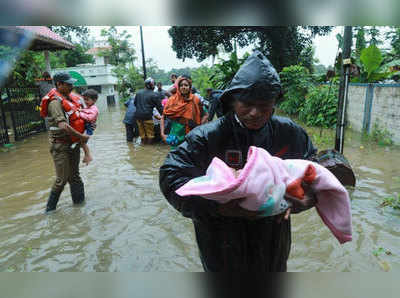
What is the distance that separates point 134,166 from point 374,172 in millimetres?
4545

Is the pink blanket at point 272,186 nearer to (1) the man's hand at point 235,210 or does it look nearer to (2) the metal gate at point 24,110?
(1) the man's hand at point 235,210

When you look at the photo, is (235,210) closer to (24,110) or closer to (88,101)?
(88,101)

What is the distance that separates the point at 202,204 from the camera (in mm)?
1175

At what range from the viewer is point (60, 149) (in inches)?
147

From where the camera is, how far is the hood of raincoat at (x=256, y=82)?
1284mm

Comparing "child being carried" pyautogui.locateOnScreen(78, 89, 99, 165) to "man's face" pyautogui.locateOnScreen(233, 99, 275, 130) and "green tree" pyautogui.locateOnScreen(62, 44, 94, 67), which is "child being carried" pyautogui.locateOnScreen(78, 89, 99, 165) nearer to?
"man's face" pyautogui.locateOnScreen(233, 99, 275, 130)

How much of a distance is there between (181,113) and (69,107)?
155 centimetres

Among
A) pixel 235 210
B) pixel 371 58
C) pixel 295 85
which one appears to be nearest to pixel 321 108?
pixel 371 58

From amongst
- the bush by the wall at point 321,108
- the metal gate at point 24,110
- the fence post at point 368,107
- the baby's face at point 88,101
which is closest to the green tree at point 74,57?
the metal gate at point 24,110

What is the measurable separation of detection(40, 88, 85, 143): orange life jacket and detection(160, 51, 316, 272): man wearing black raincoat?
2.68 m

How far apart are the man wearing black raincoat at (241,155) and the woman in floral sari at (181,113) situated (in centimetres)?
297

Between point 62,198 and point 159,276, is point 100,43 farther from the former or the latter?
point 159,276

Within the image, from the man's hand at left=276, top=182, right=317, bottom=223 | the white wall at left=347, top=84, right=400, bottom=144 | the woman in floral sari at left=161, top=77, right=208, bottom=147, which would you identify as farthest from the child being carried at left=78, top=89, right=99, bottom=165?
the white wall at left=347, top=84, right=400, bottom=144

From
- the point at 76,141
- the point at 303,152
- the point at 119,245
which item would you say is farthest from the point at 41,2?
the point at 76,141
